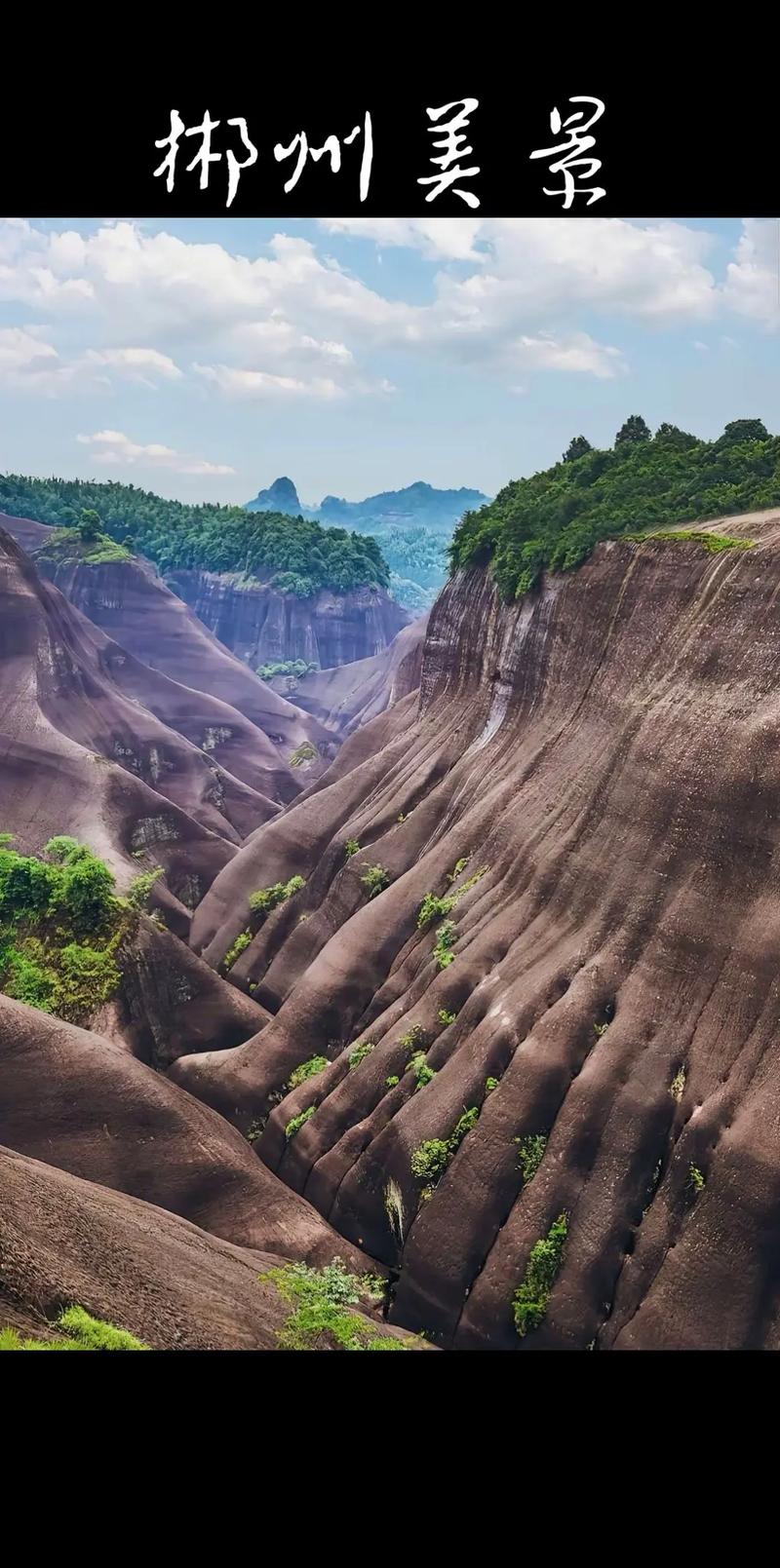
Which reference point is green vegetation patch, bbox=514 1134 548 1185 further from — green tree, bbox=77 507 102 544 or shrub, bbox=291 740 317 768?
green tree, bbox=77 507 102 544

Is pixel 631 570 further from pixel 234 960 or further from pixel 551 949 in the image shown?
pixel 234 960

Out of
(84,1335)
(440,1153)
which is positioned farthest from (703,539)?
(84,1335)

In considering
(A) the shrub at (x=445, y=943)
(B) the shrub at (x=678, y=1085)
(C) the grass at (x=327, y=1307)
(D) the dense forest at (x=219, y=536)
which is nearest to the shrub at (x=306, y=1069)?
(A) the shrub at (x=445, y=943)

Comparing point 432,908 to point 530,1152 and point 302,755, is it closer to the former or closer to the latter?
point 530,1152

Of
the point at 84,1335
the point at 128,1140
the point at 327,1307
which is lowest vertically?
the point at 327,1307

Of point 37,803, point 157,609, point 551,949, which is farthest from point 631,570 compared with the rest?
point 157,609

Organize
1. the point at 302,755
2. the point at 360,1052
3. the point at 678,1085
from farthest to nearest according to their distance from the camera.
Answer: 1. the point at 302,755
2. the point at 360,1052
3. the point at 678,1085
